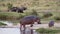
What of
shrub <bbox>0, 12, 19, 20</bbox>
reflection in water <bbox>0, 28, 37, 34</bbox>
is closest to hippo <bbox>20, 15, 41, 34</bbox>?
reflection in water <bbox>0, 28, 37, 34</bbox>

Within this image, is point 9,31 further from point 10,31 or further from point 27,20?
point 27,20

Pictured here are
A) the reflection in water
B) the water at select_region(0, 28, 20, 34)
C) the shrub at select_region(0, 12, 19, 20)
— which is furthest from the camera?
the shrub at select_region(0, 12, 19, 20)

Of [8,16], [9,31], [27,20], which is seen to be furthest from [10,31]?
[8,16]

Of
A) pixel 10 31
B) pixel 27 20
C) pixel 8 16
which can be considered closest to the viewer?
pixel 27 20

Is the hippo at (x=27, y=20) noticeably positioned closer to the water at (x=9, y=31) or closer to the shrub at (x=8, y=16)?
the water at (x=9, y=31)

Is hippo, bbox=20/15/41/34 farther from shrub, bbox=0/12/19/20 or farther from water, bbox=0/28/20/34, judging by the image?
shrub, bbox=0/12/19/20

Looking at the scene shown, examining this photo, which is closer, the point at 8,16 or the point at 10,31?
the point at 10,31

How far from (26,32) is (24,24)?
106 cm

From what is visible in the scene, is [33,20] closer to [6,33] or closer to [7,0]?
[6,33]

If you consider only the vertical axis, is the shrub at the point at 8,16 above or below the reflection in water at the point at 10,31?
above

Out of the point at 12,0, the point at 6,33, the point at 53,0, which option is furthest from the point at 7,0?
the point at 6,33

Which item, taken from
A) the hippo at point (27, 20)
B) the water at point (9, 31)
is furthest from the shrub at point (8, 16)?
the hippo at point (27, 20)

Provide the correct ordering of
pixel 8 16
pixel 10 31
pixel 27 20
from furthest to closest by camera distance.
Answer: pixel 8 16 < pixel 10 31 < pixel 27 20

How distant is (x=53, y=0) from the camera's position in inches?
1329
